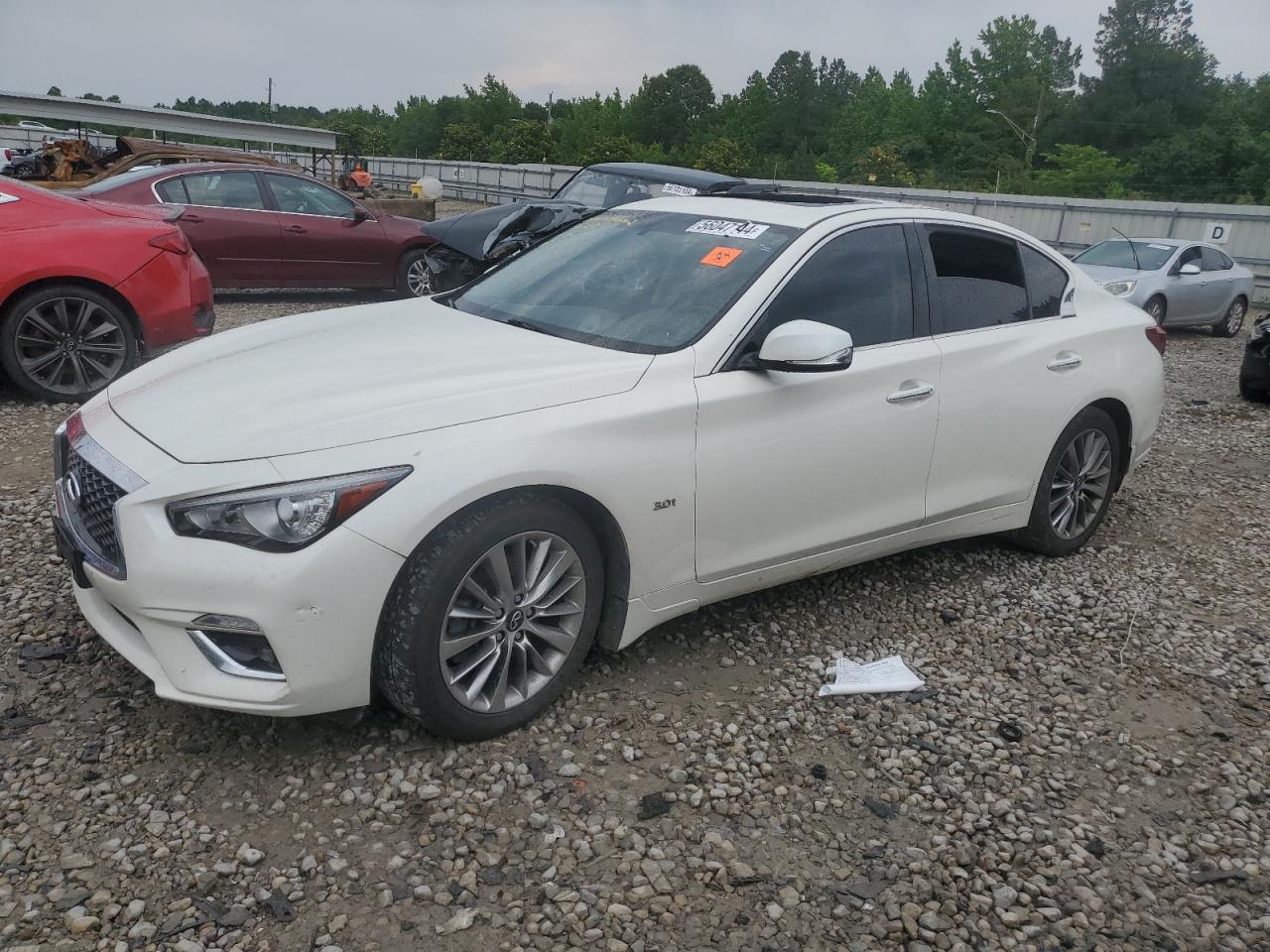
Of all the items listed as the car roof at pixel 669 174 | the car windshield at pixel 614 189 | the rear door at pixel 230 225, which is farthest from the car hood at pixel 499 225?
the rear door at pixel 230 225

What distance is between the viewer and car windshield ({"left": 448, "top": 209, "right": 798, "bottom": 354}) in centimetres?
374

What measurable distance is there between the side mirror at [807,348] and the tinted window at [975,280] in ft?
3.29

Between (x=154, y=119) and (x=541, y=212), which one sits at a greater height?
(x=154, y=119)

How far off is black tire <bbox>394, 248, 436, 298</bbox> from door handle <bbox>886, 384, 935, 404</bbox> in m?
8.59

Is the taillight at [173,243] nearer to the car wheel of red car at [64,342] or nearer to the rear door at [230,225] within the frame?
the car wheel of red car at [64,342]

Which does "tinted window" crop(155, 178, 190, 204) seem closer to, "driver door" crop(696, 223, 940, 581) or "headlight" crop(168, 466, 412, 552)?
"driver door" crop(696, 223, 940, 581)

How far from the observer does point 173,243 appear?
704 cm

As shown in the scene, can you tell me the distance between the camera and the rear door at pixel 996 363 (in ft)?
14.2

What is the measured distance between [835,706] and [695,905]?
120 cm

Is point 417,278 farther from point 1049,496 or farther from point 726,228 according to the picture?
point 1049,496

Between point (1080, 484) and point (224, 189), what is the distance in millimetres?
9091

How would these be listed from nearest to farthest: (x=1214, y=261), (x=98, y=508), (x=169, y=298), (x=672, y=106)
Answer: (x=98, y=508)
(x=169, y=298)
(x=1214, y=261)
(x=672, y=106)

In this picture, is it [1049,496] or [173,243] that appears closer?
[1049,496]

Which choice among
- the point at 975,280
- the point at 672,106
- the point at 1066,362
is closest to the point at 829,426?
the point at 975,280
